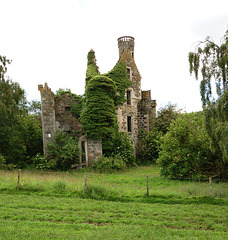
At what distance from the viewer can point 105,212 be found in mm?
7746

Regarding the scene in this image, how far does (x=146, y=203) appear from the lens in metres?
9.00

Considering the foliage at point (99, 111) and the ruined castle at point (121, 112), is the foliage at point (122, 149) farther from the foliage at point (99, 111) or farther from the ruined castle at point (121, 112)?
the ruined castle at point (121, 112)

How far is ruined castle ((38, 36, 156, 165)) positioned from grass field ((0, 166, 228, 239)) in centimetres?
835

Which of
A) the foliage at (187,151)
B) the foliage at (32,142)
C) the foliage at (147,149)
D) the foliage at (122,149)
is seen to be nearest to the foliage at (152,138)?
the foliage at (147,149)

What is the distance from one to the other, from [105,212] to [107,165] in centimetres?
1001

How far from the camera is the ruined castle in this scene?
19906mm

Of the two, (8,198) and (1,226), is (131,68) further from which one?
(1,226)

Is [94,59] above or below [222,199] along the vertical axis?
above

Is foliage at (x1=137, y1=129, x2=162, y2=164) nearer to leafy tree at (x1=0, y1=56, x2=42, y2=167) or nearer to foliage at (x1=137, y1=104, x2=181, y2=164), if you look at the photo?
foliage at (x1=137, y1=104, x2=181, y2=164)

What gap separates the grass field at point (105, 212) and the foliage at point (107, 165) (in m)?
6.18

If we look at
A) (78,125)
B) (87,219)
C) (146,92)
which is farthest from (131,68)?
(87,219)

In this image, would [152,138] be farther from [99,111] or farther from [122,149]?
[99,111]

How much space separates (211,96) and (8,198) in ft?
27.7

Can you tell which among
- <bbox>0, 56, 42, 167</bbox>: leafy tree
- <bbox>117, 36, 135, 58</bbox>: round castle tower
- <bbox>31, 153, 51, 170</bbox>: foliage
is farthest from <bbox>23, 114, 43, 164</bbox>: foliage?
<bbox>117, 36, 135, 58</bbox>: round castle tower
